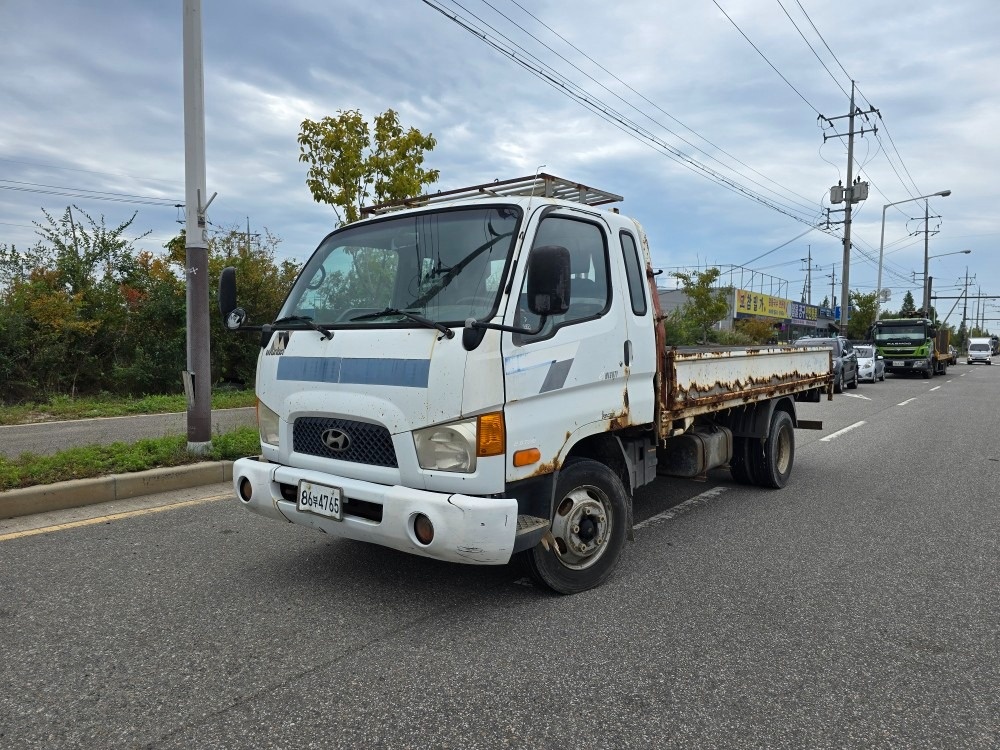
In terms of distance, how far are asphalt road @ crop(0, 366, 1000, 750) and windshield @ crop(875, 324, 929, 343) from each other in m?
27.7

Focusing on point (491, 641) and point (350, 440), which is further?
point (350, 440)

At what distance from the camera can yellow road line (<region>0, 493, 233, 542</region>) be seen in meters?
4.99

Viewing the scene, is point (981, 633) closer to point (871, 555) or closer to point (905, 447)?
point (871, 555)

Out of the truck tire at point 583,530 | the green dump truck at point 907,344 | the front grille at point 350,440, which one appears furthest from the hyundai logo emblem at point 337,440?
the green dump truck at point 907,344

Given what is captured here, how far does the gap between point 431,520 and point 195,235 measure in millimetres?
5190

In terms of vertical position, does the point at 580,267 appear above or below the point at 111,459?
above

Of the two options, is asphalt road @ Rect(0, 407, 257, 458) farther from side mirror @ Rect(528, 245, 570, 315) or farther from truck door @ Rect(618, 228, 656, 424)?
side mirror @ Rect(528, 245, 570, 315)

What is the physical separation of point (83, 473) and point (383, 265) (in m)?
3.72

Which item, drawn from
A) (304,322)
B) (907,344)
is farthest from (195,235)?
(907,344)

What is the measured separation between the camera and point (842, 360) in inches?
856

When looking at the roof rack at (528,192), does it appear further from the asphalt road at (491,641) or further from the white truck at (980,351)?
→ the white truck at (980,351)

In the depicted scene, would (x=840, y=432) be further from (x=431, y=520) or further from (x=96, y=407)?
(x=96, y=407)

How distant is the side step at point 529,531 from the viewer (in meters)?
3.40

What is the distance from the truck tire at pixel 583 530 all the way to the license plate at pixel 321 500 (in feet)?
3.33
